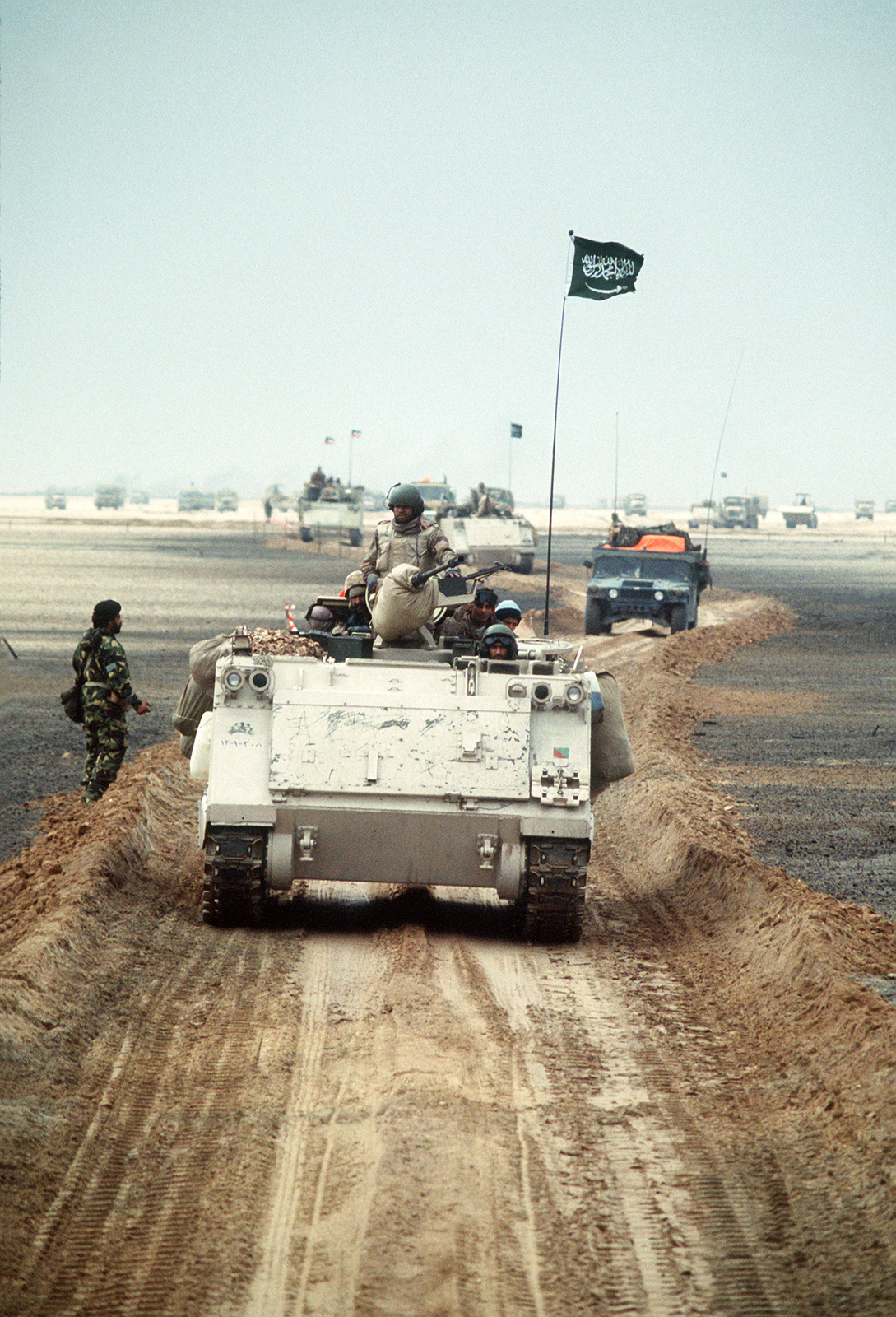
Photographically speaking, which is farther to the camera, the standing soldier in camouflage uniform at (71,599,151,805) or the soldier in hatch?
the standing soldier in camouflage uniform at (71,599,151,805)

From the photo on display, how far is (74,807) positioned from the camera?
12.2 metres

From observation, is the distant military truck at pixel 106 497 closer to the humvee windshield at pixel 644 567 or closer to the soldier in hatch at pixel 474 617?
the humvee windshield at pixel 644 567

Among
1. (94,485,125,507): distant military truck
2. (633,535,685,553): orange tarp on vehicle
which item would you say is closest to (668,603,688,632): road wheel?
(633,535,685,553): orange tarp on vehicle

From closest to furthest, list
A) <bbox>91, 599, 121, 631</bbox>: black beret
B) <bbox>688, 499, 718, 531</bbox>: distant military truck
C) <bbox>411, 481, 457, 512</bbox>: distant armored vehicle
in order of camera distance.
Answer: <bbox>91, 599, 121, 631</bbox>: black beret, <bbox>411, 481, 457, 512</bbox>: distant armored vehicle, <bbox>688, 499, 718, 531</bbox>: distant military truck

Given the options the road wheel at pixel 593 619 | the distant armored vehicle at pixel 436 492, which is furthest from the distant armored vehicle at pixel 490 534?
the road wheel at pixel 593 619

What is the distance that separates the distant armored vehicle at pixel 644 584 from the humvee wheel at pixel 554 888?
18.7 metres

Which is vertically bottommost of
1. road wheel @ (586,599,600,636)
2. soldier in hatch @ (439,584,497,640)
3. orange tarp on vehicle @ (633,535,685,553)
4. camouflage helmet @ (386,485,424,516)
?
road wheel @ (586,599,600,636)

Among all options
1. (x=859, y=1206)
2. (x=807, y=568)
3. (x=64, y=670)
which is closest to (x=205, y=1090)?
(x=859, y=1206)

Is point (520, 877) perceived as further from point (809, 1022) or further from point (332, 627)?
point (332, 627)

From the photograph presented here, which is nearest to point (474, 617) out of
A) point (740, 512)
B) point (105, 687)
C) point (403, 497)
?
point (403, 497)

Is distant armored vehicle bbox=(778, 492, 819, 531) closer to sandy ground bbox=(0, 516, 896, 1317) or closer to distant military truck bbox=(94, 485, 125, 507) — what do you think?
distant military truck bbox=(94, 485, 125, 507)

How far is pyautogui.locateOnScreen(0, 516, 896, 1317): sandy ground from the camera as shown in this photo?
4461 millimetres

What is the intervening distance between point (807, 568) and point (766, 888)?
46725 millimetres

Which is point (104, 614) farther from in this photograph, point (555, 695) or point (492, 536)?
point (492, 536)
